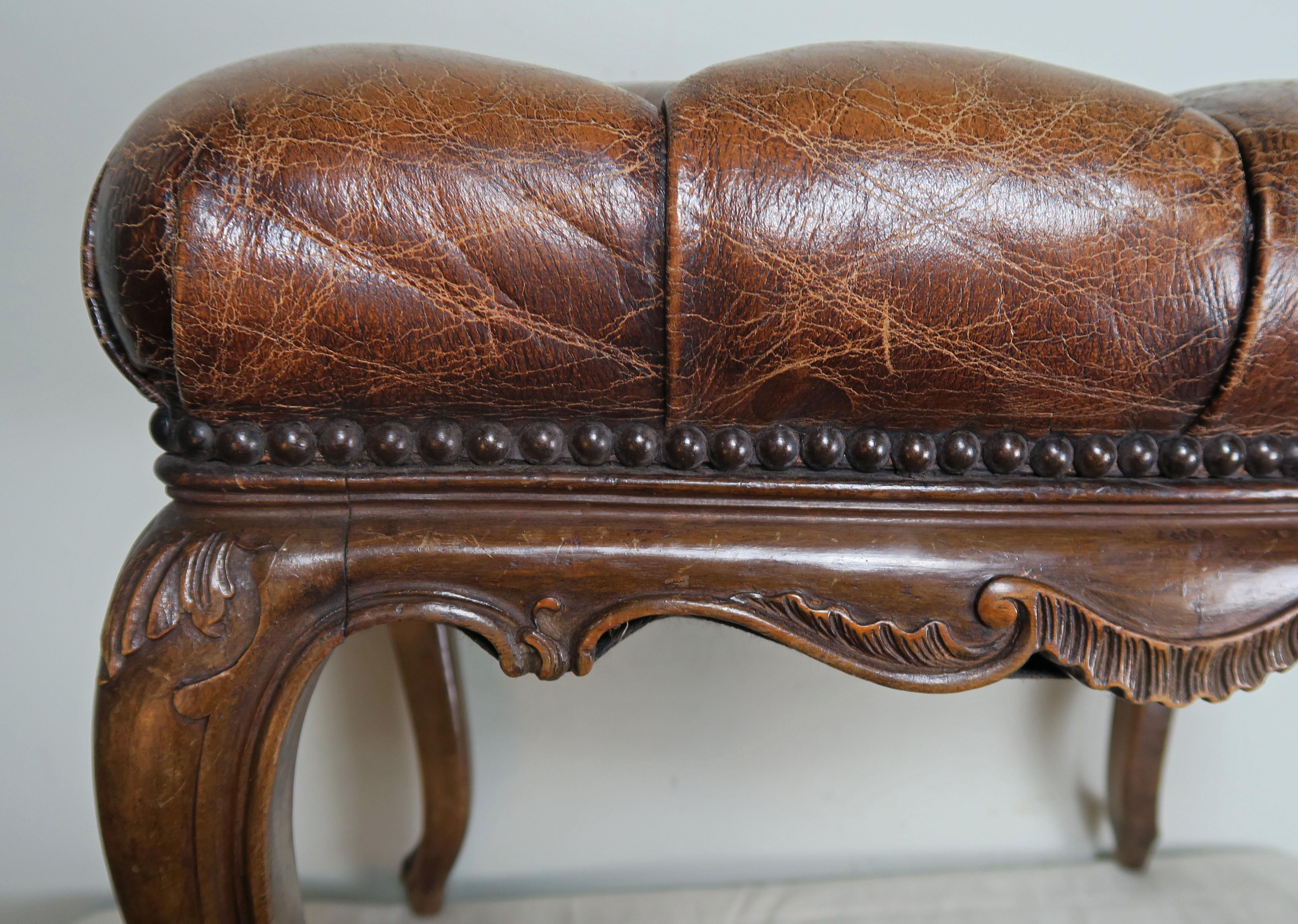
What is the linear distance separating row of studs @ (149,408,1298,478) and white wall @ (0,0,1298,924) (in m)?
0.50

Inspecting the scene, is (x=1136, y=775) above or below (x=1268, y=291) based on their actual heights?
below

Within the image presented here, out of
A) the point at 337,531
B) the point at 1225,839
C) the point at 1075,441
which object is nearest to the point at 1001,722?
the point at 1225,839

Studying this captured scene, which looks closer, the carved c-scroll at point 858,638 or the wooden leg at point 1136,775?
the carved c-scroll at point 858,638

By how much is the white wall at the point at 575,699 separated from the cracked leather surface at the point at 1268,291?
1.57 feet

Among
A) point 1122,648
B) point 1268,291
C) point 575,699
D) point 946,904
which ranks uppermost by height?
point 1268,291

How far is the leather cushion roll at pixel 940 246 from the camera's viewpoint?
28cm

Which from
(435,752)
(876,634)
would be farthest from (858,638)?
(435,752)

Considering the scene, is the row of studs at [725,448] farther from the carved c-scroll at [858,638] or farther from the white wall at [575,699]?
the white wall at [575,699]

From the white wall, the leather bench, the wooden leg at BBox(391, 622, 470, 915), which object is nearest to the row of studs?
the leather bench

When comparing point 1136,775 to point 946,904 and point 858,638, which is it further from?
point 858,638

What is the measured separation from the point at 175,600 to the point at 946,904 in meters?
0.71

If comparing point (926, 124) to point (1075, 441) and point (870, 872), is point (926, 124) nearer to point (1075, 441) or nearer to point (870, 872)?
point (1075, 441)

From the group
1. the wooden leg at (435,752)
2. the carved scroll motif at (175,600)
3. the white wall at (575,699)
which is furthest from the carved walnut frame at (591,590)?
the white wall at (575,699)

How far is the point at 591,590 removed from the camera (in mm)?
303
